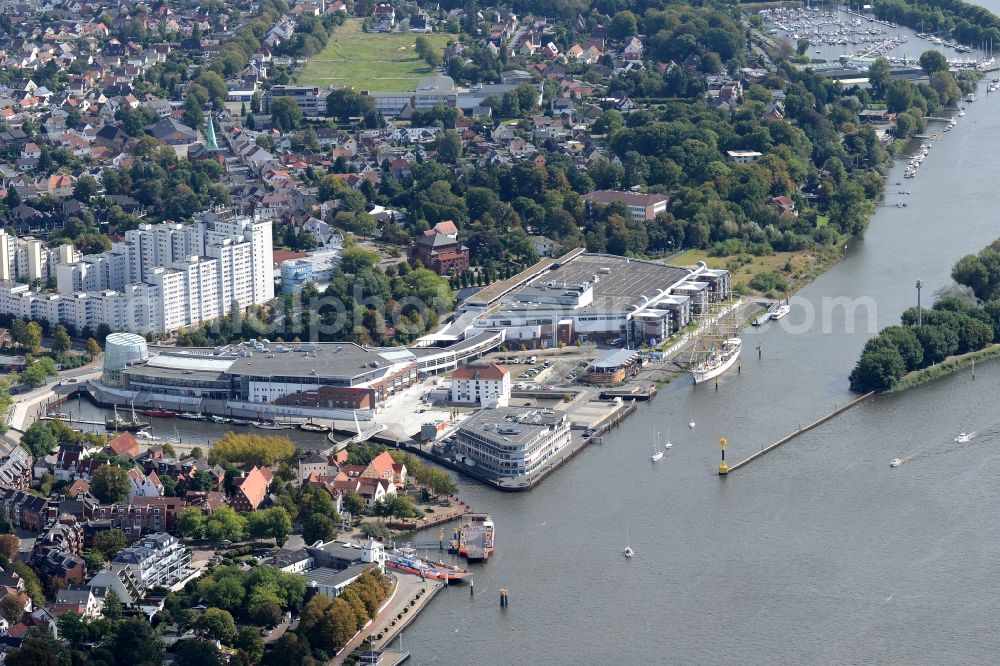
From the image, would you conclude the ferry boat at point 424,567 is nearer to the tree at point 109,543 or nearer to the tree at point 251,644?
the tree at point 251,644

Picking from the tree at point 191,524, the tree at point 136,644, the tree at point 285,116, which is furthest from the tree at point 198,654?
the tree at point 285,116

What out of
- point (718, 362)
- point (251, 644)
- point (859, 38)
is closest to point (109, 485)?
A: point (251, 644)

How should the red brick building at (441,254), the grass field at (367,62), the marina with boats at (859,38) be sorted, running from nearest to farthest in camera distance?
the red brick building at (441,254), the grass field at (367,62), the marina with boats at (859,38)

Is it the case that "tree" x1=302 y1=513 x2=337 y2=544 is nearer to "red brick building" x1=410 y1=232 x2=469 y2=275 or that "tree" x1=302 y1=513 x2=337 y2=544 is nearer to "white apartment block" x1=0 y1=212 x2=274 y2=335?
"white apartment block" x1=0 y1=212 x2=274 y2=335

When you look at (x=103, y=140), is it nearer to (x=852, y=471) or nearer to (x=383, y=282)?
(x=383, y=282)

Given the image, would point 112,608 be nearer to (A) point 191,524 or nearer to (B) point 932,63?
(A) point 191,524

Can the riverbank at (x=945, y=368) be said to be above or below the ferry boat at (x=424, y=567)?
above
